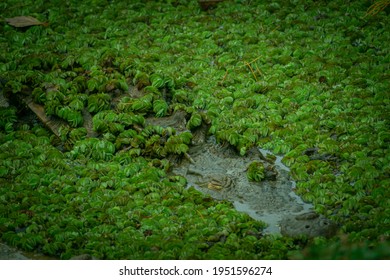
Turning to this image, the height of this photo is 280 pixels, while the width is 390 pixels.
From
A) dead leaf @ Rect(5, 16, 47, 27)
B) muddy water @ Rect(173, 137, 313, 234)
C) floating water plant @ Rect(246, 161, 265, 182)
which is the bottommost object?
muddy water @ Rect(173, 137, 313, 234)

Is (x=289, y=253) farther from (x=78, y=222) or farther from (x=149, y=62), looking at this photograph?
(x=149, y=62)

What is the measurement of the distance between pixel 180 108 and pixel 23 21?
7.11ft

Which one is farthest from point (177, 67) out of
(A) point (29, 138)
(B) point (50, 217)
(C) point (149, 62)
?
(B) point (50, 217)

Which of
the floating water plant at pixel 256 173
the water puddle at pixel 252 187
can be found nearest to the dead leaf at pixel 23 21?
the water puddle at pixel 252 187

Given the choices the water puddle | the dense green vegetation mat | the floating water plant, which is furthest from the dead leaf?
the floating water plant

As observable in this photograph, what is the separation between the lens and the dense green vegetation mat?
4711mm

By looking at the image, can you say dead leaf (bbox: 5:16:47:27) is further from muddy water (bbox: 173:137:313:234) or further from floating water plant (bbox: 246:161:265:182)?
floating water plant (bbox: 246:161:265:182)

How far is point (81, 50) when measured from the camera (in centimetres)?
673

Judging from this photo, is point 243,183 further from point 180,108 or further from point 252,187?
point 180,108

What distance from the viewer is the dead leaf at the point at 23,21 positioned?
23.7 ft

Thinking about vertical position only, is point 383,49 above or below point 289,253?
above

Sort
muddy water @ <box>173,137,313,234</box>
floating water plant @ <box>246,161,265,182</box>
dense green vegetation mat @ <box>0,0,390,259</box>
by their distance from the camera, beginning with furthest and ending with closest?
floating water plant @ <box>246,161,265,182</box> < muddy water @ <box>173,137,313,234</box> < dense green vegetation mat @ <box>0,0,390,259</box>

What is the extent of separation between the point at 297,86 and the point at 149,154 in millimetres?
1420

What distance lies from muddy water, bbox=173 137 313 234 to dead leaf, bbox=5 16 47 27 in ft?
7.81
